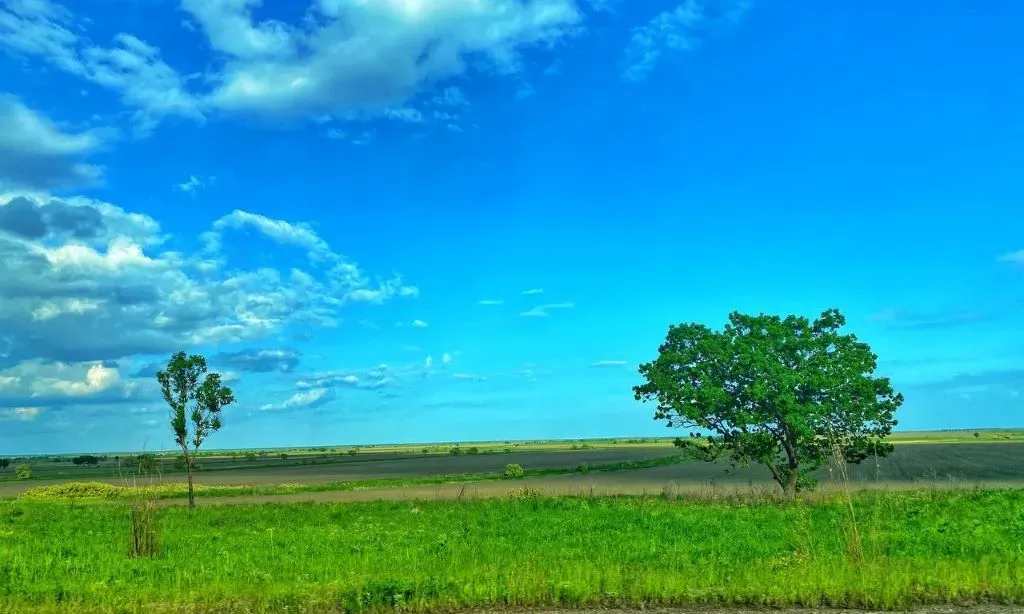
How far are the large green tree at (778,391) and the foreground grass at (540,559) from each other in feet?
13.0

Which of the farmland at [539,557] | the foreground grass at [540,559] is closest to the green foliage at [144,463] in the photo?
the farmland at [539,557]

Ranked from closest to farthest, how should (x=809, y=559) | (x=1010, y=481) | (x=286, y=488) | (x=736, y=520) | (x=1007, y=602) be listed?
(x=1007, y=602), (x=809, y=559), (x=736, y=520), (x=1010, y=481), (x=286, y=488)

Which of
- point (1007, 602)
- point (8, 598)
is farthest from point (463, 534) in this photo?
point (1007, 602)

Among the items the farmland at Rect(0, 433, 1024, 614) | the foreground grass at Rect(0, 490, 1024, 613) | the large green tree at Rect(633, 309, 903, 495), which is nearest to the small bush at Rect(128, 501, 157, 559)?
the farmland at Rect(0, 433, 1024, 614)

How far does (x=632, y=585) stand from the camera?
513 inches

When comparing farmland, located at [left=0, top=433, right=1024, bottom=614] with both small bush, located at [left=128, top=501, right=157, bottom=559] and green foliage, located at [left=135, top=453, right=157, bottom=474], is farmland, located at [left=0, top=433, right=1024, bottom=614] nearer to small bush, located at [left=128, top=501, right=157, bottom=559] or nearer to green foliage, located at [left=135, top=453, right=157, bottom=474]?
small bush, located at [left=128, top=501, right=157, bottom=559]

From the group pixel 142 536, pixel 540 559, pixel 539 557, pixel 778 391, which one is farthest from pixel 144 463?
pixel 778 391

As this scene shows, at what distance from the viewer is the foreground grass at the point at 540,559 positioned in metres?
12.5

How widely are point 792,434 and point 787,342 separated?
174 inches

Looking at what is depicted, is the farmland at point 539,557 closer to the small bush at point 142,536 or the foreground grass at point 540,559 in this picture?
the foreground grass at point 540,559

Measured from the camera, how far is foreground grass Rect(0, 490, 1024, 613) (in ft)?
41.1

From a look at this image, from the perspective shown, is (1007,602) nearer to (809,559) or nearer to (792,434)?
(809,559)

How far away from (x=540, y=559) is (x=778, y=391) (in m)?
20.5

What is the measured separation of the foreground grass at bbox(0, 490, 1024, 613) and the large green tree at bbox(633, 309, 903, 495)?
3.95 metres
